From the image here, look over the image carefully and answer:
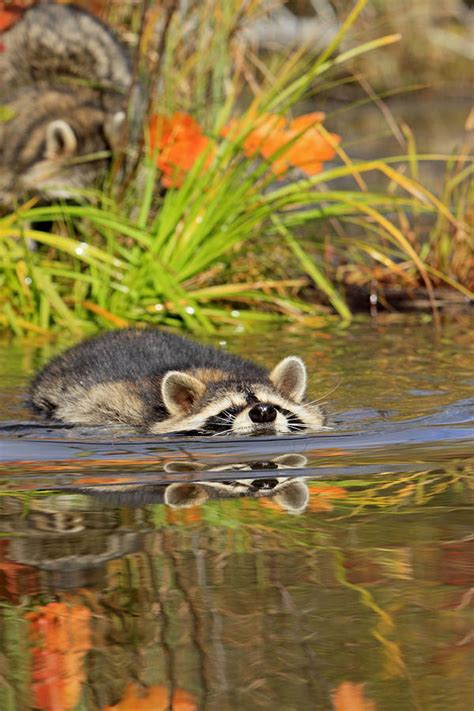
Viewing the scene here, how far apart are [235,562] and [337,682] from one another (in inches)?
37.7

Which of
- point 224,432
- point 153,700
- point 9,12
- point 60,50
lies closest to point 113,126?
point 9,12

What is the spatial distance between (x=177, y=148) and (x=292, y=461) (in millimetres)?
4240

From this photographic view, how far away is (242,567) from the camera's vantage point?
161 inches

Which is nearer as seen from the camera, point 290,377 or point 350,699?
point 350,699

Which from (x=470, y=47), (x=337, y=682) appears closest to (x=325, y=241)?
(x=337, y=682)

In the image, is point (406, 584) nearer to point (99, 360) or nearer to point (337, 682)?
point (337, 682)

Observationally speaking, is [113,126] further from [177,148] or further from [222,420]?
[222,420]

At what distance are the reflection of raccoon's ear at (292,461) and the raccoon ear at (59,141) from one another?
6.62m

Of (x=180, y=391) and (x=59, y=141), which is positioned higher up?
(x=59, y=141)

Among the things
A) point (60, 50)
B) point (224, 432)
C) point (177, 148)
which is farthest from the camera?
point (60, 50)

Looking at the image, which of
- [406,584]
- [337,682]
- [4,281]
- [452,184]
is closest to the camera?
[337,682]

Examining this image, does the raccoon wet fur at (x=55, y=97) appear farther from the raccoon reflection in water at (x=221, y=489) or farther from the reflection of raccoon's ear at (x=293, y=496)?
the reflection of raccoon's ear at (x=293, y=496)

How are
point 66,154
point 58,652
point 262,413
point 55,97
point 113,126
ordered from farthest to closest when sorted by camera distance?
point 55,97 < point 66,154 < point 113,126 < point 262,413 < point 58,652

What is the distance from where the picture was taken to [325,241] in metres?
9.88
